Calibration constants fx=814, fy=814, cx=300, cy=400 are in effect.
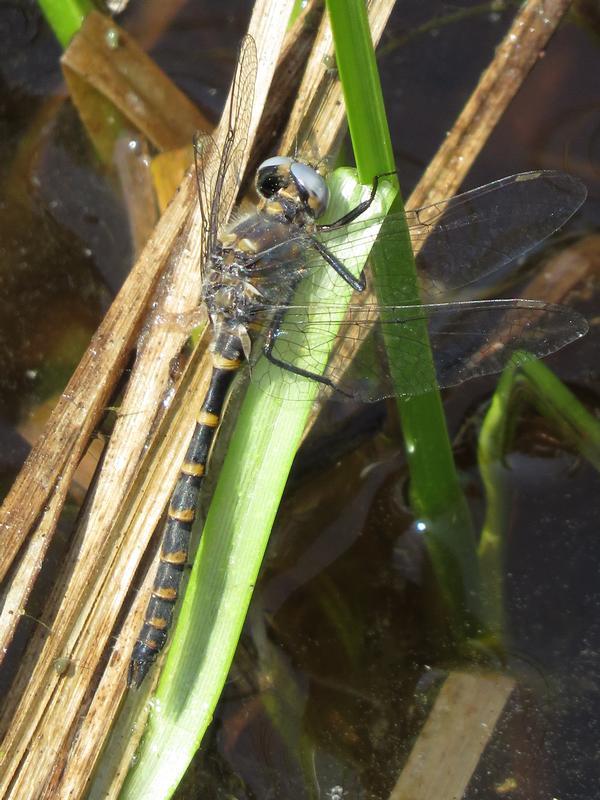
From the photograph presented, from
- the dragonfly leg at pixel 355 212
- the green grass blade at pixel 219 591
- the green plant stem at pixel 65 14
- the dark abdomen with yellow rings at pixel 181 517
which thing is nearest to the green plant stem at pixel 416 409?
the dragonfly leg at pixel 355 212

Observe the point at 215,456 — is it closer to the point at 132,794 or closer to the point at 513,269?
the point at 132,794

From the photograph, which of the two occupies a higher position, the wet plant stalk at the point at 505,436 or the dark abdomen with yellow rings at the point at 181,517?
the wet plant stalk at the point at 505,436

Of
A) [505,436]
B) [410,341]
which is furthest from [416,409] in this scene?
[505,436]

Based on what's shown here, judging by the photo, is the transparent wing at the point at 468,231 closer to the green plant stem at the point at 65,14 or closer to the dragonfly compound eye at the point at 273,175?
the dragonfly compound eye at the point at 273,175

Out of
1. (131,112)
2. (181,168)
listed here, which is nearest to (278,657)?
(181,168)

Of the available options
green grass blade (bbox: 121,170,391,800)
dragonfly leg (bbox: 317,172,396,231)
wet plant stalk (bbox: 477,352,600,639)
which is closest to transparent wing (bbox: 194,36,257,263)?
dragonfly leg (bbox: 317,172,396,231)
